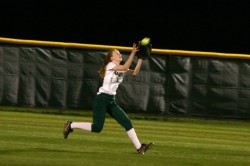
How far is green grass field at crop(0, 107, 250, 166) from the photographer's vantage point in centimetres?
948

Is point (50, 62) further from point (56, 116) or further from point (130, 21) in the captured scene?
point (130, 21)

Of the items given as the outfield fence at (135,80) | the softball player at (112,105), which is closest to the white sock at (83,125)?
the softball player at (112,105)

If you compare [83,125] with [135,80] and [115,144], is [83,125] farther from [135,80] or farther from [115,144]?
[135,80]

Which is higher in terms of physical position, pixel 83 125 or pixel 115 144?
pixel 83 125

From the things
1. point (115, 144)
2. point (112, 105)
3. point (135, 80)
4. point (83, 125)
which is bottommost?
point (115, 144)

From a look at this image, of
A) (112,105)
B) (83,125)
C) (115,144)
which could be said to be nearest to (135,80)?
(115,144)

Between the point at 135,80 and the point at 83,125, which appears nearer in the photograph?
the point at 83,125

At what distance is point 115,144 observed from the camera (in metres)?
11.7

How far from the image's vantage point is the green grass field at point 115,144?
9484mm

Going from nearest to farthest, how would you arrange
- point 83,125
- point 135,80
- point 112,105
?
point 112,105
point 83,125
point 135,80

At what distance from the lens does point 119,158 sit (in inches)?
383

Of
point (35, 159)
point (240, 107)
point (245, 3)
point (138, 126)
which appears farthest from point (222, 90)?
point (245, 3)

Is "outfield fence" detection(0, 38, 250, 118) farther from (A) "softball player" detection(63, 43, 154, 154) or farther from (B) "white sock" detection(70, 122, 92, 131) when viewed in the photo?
(A) "softball player" detection(63, 43, 154, 154)

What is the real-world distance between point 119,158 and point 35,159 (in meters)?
1.23
